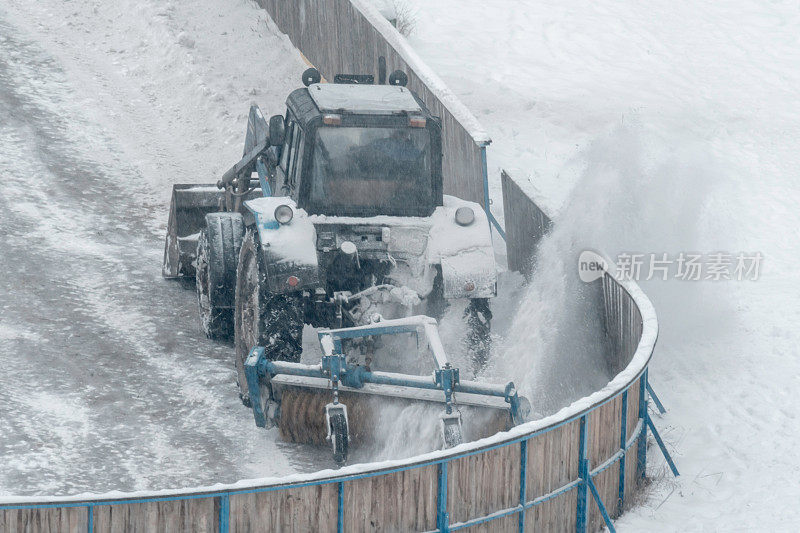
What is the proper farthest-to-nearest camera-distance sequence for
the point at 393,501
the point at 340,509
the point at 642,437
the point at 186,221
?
the point at 186,221 < the point at 642,437 < the point at 393,501 < the point at 340,509

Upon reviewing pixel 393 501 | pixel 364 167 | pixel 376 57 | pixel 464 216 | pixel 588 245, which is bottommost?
pixel 393 501

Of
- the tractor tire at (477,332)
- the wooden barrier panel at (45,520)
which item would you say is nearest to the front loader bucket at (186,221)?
the tractor tire at (477,332)

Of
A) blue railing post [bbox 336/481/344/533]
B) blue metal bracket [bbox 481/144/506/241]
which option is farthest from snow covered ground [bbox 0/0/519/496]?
blue railing post [bbox 336/481/344/533]

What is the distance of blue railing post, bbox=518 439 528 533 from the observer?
7.52m

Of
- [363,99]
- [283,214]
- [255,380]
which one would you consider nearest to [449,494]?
[255,380]

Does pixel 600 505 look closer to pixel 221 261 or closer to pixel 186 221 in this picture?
pixel 221 261

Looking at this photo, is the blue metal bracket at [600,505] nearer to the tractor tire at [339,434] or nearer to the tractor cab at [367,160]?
the tractor tire at [339,434]

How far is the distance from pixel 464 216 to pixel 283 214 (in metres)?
1.51

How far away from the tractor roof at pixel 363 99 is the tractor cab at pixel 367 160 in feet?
0.04

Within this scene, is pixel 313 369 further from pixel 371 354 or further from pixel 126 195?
pixel 126 195

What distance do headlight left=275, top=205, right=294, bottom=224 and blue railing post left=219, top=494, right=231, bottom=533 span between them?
10.7 feet

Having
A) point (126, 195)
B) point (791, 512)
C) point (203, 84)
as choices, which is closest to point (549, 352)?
point (791, 512)

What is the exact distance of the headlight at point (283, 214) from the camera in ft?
31.0

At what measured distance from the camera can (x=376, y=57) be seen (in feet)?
52.0
